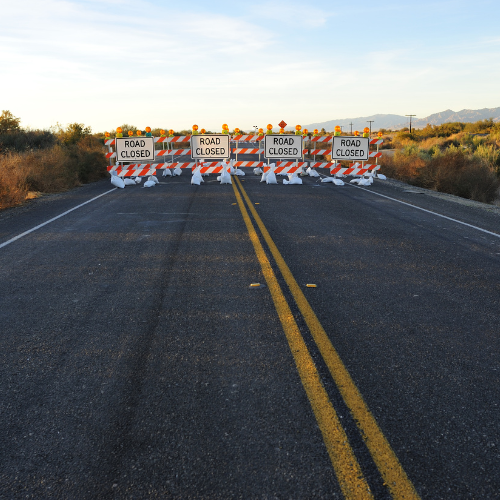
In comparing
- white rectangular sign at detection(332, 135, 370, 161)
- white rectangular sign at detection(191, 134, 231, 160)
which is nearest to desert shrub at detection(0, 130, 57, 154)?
white rectangular sign at detection(191, 134, 231, 160)

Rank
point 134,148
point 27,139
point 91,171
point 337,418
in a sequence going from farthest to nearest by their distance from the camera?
point 27,139
point 91,171
point 134,148
point 337,418

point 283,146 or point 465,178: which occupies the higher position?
point 283,146

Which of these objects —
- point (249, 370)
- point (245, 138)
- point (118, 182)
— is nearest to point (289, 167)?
point (245, 138)

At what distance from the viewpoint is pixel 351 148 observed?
60.0 feet

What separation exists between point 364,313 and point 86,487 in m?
3.08

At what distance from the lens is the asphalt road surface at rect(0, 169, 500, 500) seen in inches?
99.0

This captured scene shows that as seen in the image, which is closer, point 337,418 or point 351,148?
point 337,418

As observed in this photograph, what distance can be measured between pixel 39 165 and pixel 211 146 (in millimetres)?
6314

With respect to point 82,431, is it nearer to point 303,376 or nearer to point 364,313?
point 303,376

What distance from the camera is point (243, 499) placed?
91.1 inches


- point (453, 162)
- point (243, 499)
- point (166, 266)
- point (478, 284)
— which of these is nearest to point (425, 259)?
point (478, 284)

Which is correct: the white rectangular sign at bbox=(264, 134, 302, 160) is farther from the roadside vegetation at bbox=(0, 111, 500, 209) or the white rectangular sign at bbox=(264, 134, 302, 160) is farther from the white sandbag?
the white sandbag

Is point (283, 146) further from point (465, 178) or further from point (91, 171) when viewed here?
point (91, 171)

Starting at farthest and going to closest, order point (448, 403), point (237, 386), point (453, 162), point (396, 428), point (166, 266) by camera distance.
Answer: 1. point (453, 162)
2. point (166, 266)
3. point (237, 386)
4. point (448, 403)
5. point (396, 428)
